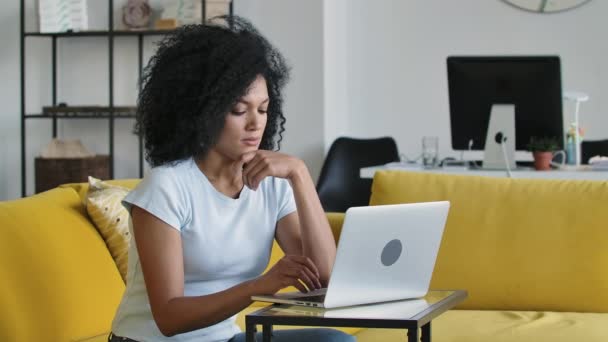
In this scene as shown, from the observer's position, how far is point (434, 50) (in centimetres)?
584

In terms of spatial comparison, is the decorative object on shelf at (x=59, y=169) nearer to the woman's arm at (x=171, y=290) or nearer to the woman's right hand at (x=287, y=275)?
the woman's arm at (x=171, y=290)

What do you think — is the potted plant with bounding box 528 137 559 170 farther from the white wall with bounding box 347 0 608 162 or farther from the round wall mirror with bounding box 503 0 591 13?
the round wall mirror with bounding box 503 0 591 13

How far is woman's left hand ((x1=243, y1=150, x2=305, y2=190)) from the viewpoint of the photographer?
194 cm

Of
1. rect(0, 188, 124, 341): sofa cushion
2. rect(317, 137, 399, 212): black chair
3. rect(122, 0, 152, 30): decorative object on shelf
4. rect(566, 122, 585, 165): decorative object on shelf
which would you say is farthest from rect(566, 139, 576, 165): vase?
rect(122, 0, 152, 30): decorative object on shelf

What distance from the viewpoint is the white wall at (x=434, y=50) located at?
566 cm

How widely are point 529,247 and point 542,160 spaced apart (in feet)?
4.24

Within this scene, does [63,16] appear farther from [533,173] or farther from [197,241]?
[197,241]

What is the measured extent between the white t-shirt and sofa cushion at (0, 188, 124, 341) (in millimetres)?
430

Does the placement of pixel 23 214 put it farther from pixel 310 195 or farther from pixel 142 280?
pixel 310 195

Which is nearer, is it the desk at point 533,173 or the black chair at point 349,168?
the desk at point 533,173

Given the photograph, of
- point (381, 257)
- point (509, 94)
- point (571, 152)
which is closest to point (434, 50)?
point (571, 152)

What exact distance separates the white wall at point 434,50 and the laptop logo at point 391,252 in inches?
159

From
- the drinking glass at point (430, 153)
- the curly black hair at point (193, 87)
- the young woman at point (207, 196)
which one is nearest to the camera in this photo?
the young woman at point (207, 196)

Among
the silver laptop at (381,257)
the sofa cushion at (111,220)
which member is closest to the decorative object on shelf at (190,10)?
the sofa cushion at (111,220)
